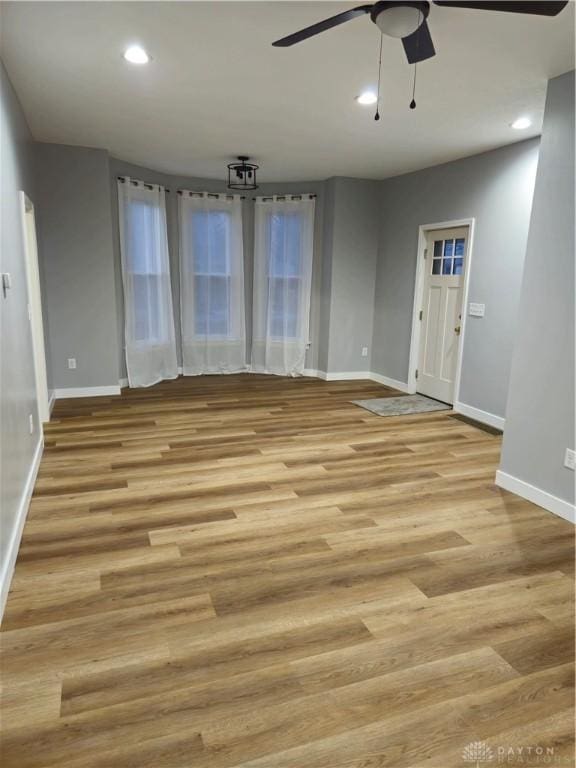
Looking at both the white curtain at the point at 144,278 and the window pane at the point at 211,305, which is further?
the window pane at the point at 211,305

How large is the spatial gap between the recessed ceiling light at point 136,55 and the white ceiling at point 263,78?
46mm

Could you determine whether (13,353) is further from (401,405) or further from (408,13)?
(401,405)

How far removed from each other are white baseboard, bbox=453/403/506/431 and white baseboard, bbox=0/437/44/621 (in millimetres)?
3949

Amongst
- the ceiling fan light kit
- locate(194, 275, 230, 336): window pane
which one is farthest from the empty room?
locate(194, 275, 230, 336): window pane

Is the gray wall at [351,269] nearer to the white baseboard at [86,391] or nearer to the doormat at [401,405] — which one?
the doormat at [401,405]

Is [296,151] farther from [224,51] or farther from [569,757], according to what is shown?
[569,757]

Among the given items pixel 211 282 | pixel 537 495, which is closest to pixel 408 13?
pixel 537 495

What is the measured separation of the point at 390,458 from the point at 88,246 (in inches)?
149

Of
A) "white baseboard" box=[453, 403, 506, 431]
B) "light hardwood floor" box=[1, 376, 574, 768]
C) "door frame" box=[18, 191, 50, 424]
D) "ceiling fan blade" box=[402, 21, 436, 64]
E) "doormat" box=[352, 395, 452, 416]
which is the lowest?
"light hardwood floor" box=[1, 376, 574, 768]

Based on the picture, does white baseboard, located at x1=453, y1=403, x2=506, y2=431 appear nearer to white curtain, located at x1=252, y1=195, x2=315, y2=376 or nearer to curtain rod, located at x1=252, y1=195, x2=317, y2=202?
white curtain, located at x1=252, y1=195, x2=315, y2=376

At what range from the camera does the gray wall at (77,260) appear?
504cm

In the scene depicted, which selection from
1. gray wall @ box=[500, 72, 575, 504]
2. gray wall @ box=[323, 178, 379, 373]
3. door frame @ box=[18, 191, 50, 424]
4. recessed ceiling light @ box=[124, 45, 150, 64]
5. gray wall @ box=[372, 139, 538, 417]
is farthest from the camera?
gray wall @ box=[323, 178, 379, 373]

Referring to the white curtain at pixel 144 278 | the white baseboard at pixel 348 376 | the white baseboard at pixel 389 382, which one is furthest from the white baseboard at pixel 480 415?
the white curtain at pixel 144 278

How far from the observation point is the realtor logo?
58.6 inches
